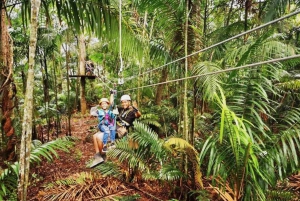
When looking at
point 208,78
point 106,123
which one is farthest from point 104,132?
point 208,78

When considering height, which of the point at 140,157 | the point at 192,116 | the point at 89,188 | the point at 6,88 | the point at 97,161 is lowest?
the point at 89,188

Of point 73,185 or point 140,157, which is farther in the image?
point 140,157

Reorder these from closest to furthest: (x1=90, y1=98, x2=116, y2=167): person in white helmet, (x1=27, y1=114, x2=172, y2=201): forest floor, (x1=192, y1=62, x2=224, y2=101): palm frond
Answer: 1. (x1=192, y1=62, x2=224, y2=101): palm frond
2. (x1=27, y1=114, x2=172, y2=201): forest floor
3. (x1=90, y1=98, x2=116, y2=167): person in white helmet

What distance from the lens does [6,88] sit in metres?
3.06

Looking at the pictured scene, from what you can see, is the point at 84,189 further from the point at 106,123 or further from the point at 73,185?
the point at 106,123

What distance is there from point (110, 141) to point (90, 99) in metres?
10.3

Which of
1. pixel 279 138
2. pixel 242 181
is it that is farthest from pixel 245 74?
pixel 242 181

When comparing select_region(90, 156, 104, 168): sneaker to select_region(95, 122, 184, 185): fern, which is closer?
select_region(95, 122, 184, 185): fern

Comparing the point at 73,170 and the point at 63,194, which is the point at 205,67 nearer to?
the point at 63,194

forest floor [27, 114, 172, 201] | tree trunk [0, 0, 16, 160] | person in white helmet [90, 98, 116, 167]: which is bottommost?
forest floor [27, 114, 172, 201]

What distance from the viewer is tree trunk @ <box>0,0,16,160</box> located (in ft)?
9.25

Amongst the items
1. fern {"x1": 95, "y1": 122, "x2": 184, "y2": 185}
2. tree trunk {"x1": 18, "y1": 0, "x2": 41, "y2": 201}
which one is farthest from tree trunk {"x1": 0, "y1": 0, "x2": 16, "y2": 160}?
fern {"x1": 95, "y1": 122, "x2": 184, "y2": 185}

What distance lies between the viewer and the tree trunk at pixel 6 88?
2.82 meters

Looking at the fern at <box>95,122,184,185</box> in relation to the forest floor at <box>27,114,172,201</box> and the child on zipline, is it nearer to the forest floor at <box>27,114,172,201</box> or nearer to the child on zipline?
the forest floor at <box>27,114,172,201</box>
